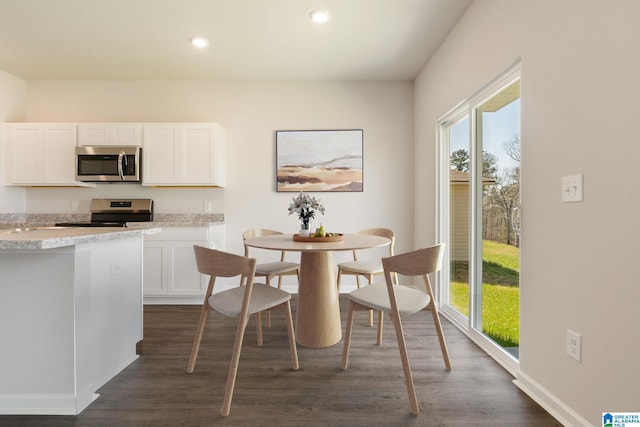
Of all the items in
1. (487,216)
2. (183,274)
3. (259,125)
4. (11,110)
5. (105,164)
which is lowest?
(183,274)

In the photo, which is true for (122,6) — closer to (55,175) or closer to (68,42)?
(68,42)

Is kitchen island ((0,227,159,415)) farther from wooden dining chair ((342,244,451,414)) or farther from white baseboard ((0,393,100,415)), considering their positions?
wooden dining chair ((342,244,451,414))

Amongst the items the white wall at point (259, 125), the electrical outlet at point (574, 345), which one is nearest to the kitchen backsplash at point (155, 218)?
the white wall at point (259, 125)

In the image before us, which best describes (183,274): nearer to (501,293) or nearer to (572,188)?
(501,293)

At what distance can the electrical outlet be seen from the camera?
1344 millimetres

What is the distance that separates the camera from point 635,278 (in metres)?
1.11

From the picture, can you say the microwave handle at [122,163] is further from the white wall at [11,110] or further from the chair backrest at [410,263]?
the chair backrest at [410,263]

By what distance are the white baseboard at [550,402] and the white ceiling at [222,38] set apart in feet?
8.70

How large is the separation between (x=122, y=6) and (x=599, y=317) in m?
3.60

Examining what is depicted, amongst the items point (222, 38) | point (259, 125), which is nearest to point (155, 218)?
point (259, 125)

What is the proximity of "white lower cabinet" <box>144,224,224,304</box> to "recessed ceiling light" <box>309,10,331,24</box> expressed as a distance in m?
2.35

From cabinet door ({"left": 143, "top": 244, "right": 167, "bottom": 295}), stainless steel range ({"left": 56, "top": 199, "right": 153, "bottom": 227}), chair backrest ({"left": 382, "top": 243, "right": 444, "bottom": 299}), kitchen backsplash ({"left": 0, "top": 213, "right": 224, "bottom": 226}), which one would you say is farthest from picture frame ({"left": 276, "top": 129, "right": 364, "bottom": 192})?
chair backrest ({"left": 382, "top": 243, "right": 444, "bottom": 299})

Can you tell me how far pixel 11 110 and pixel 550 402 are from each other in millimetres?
5727

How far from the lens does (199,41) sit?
284cm
